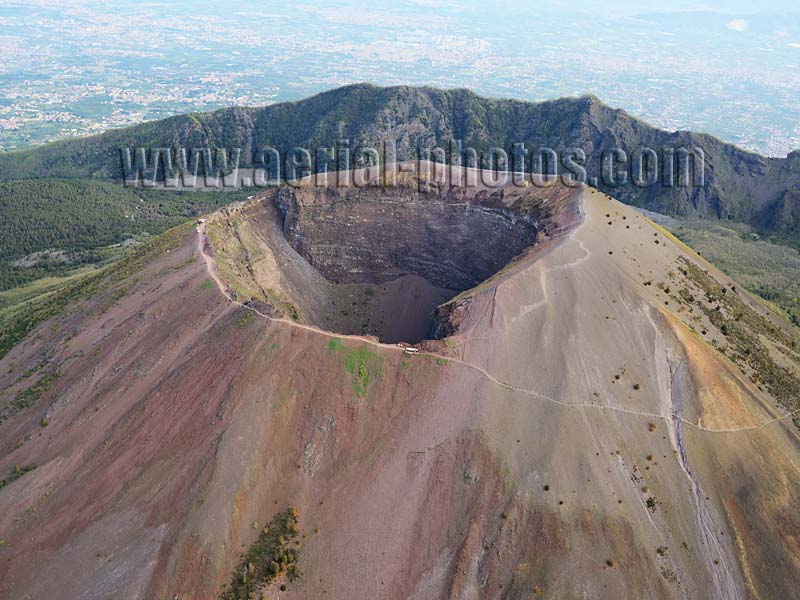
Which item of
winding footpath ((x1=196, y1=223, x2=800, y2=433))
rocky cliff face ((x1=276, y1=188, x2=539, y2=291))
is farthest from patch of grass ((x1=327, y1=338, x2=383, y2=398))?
rocky cliff face ((x1=276, y1=188, x2=539, y2=291))

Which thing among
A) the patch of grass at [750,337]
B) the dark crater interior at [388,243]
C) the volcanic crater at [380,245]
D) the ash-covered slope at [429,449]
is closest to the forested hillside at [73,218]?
the volcanic crater at [380,245]

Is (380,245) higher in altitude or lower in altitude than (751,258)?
higher

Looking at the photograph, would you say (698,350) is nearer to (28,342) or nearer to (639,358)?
(639,358)

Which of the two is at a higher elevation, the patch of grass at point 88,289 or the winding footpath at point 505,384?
the winding footpath at point 505,384

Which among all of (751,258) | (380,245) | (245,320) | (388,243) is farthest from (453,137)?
(245,320)

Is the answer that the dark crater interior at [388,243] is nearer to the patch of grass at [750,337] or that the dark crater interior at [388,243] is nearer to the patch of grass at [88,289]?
the patch of grass at [88,289]

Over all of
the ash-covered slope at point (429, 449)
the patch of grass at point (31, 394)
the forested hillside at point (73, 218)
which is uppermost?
the ash-covered slope at point (429, 449)

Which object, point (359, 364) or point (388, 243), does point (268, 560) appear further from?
point (388, 243)

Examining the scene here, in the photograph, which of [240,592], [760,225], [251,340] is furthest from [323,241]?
[760,225]
